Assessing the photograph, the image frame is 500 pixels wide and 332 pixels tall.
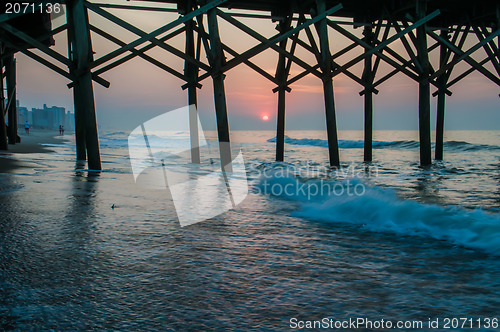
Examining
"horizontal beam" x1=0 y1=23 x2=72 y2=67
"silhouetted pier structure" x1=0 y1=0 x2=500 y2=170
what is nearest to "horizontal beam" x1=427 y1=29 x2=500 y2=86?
"silhouetted pier structure" x1=0 y1=0 x2=500 y2=170

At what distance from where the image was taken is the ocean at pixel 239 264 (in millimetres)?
1618

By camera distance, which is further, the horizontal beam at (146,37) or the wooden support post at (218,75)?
the wooden support post at (218,75)

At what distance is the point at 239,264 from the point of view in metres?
2.23

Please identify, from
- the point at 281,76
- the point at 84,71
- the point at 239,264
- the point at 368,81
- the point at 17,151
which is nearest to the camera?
the point at 239,264

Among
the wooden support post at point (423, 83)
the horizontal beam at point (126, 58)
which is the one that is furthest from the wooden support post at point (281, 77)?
the wooden support post at point (423, 83)

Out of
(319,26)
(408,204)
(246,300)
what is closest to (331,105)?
(319,26)

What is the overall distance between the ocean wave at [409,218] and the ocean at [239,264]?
2 cm

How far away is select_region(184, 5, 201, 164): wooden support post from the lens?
9016 millimetres

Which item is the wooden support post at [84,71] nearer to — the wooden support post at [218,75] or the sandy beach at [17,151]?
the sandy beach at [17,151]

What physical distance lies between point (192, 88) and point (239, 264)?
753 cm

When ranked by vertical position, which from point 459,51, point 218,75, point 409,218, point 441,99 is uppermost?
point 459,51

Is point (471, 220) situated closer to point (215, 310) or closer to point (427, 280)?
point (427, 280)

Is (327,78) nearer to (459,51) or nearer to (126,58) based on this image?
(459,51)

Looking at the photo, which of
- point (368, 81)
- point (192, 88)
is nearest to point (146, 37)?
point (192, 88)
